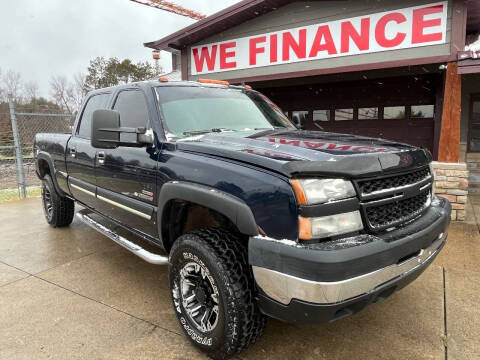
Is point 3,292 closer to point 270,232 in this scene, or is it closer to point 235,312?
point 235,312

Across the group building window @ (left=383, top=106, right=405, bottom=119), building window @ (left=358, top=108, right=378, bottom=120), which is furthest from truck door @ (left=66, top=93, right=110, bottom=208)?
building window @ (left=383, top=106, right=405, bottom=119)

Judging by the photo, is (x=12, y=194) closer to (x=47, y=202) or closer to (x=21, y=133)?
(x=21, y=133)

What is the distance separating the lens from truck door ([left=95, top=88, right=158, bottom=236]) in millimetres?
2918

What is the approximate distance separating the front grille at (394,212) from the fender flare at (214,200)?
26.1 inches

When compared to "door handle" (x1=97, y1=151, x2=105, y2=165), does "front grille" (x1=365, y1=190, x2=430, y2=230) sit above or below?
below

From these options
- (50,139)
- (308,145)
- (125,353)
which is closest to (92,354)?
(125,353)

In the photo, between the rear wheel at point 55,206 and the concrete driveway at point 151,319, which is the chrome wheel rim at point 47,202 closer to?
the rear wheel at point 55,206

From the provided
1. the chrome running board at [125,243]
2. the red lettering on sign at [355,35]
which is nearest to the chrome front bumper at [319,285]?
the chrome running board at [125,243]

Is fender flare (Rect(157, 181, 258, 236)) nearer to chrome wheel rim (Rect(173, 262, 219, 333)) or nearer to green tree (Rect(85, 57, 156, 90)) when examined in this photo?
chrome wheel rim (Rect(173, 262, 219, 333))

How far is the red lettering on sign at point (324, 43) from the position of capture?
6957 mm

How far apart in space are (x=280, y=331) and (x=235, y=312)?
75 centimetres

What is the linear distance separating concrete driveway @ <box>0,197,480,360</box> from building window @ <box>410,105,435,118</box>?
555 centimetres

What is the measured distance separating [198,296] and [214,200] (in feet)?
2.35

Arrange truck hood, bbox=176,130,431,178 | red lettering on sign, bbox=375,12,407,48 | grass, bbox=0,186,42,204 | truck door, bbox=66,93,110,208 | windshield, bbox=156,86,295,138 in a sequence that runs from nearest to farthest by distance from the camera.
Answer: truck hood, bbox=176,130,431,178
windshield, bbox=156,86,295,138
truck door, bbox=66,93,110,208
red lettering on sign, bbox=375,12,407,48
grass, bbox=0,186,42,204
